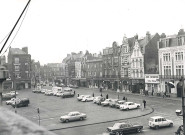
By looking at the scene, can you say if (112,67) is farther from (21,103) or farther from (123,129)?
(123,129)

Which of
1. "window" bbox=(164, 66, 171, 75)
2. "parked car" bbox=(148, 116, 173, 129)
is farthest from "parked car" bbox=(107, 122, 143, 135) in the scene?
"window" bbox=(164, 66, 171, 75)

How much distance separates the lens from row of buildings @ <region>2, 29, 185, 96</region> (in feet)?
169

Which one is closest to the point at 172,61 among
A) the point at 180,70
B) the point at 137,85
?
the point at 180,70

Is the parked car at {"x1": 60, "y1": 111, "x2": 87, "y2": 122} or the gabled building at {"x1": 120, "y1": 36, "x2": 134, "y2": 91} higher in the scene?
Answer: the gabled building at {"x1": 120, "y1": 36, "x2": 134, "y2": 91}

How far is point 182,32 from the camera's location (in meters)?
50.9

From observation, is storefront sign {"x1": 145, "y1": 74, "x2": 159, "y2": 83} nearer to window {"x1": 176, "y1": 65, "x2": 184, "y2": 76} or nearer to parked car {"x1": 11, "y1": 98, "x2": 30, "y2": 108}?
window {"x1": 176, "y1": 65, "x2": 184, "y2": 76}

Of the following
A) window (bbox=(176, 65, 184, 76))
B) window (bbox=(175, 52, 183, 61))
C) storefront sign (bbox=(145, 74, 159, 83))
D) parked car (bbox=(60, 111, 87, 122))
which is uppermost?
window (bbox=(175, 52, 183, 61))

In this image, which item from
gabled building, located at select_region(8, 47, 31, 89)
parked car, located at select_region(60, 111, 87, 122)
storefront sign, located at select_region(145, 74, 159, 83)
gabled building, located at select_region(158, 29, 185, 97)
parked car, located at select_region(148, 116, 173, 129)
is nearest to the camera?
parked car, located at select_region(148, 116, 173, 129)

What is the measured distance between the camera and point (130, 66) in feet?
214

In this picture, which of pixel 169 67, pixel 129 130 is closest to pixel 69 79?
pixel 169 67

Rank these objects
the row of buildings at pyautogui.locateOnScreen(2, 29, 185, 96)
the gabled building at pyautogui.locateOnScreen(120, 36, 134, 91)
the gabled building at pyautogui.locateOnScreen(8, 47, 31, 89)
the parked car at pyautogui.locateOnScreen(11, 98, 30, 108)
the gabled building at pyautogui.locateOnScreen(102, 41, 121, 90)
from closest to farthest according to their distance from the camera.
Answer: the parked car at pyautogui.locateOnScreen(11, 98, 30, 108) → the row of buildings at pyautogui.locateOnScreen(2, 29, 185, 96) → the gabled building at pyautogui.locateOnScreen(120, 36, 134, 91) → the gabled building at pyautogui.locateOnScreen(102, 41, 121, 90) → the gabled building at pyautogui.locateOnScreen(8, 47, 31, 89)

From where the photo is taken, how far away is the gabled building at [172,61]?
49.3 m

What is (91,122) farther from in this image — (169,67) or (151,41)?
(151,41)

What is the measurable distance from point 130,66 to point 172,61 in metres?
15.1
